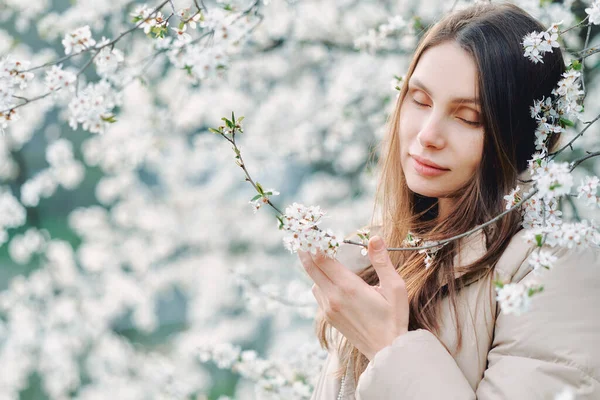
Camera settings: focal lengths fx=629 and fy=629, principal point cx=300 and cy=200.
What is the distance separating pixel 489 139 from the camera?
122cm

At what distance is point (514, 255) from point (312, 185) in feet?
12.5

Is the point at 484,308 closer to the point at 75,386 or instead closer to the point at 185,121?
the point at 185,121

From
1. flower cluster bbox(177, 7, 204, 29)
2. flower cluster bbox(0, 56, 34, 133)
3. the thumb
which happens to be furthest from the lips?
flower cluster bbox(0, 56, 34, 133)

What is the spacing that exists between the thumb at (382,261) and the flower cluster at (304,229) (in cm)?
8

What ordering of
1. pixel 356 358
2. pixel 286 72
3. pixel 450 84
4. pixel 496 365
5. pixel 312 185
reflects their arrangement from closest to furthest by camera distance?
pixel 496 365, pixel 450 84, pixel 356 358, pixel 286 72, pixel 312 185

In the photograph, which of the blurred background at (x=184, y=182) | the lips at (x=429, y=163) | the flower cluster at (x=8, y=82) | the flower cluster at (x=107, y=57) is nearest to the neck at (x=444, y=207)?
the lips at (x=429, y=163)

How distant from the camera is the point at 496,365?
1062mm

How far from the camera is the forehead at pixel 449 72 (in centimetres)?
120

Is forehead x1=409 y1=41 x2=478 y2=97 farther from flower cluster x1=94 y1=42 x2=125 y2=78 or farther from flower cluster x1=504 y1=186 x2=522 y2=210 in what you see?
flower cluster x1=94 y1=42 x2=125 y2=78

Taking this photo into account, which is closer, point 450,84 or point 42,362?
point 450,84

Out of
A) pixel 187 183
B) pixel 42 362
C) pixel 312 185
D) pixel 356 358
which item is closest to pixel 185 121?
pixel 187 183

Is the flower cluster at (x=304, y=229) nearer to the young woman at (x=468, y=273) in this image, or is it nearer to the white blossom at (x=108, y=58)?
the young woman at (x=468, y=273)

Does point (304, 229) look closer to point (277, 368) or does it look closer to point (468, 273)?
point (468, 273)

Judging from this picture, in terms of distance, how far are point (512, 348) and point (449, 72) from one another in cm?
53
